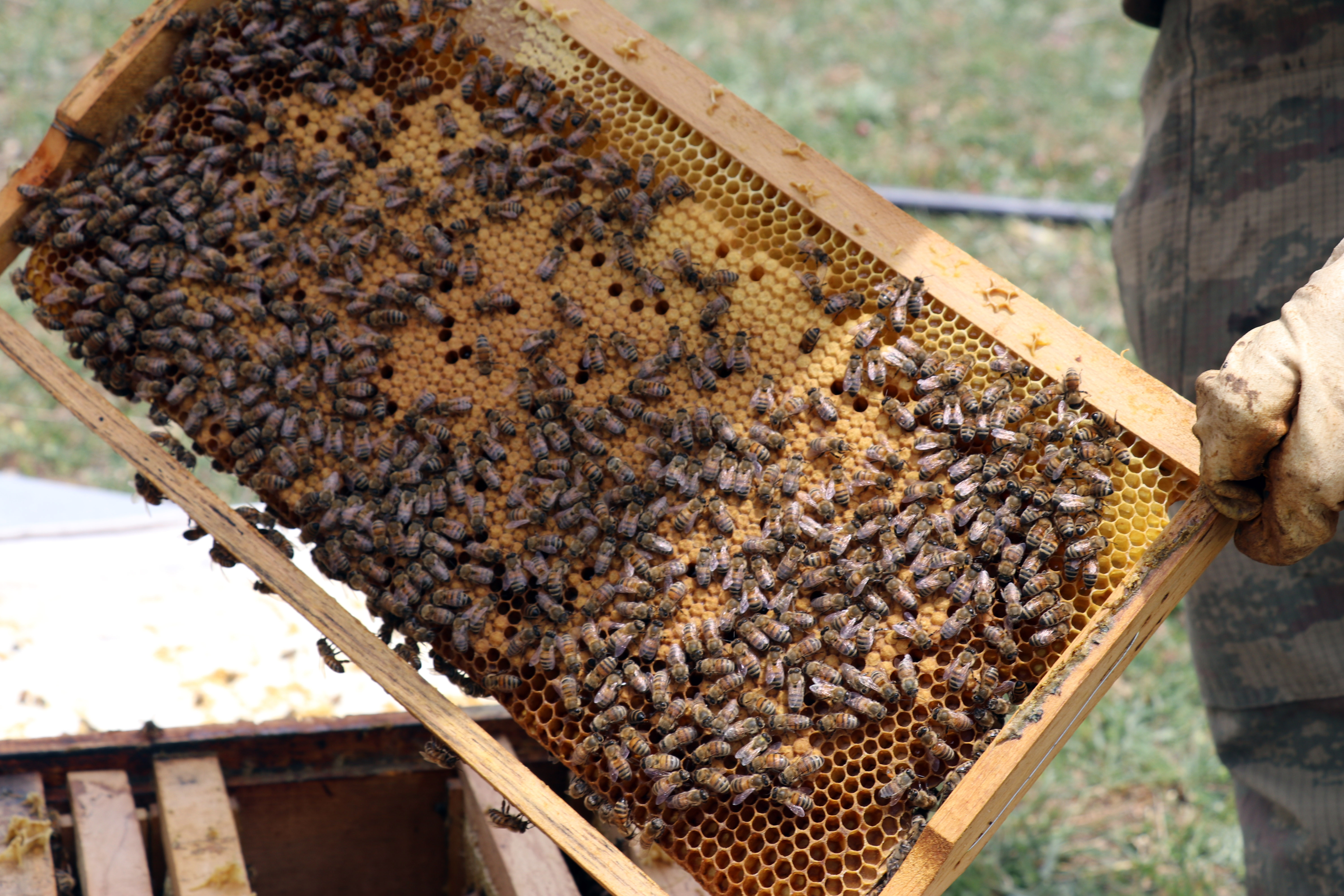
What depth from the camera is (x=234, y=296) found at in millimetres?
3516

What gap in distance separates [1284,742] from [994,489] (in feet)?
6.87

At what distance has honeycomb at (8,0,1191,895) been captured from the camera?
9.64ft

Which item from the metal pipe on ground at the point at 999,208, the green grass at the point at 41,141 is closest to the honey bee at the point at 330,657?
the green grass at the point at 41,141

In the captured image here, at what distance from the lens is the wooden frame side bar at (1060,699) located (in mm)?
2633

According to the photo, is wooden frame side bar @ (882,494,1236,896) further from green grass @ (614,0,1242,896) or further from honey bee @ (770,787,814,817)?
green grass @ (614,0,1242,896)

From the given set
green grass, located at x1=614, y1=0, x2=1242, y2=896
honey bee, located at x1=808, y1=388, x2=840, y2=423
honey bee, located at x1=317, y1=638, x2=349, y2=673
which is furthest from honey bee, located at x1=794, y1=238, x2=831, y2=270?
green grass, located at x1=614, y1=0, x2=1242, y2=896

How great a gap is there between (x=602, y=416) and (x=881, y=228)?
112 centimetres

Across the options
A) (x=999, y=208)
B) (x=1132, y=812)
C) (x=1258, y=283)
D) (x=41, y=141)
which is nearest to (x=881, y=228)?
(x=1258, y=283)

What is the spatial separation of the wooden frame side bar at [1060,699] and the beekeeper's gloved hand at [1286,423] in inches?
5.4

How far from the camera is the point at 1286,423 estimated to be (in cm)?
261

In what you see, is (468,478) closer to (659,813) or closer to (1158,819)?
(659,813)

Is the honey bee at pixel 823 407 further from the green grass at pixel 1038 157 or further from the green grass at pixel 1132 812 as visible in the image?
the green grass at pixel 1038 157

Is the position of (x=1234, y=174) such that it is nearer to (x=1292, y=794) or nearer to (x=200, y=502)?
(x=1292, y=794)

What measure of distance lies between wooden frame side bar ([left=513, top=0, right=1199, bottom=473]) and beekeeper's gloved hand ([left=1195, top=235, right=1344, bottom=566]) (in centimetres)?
22
